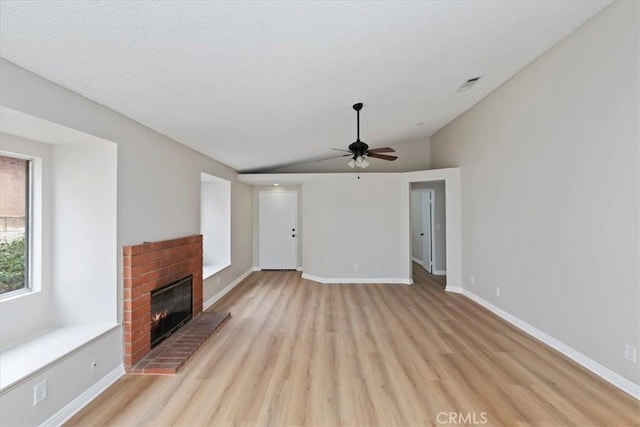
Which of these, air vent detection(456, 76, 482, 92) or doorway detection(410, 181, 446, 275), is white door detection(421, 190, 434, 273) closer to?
doorway detection(410, 181, 446, 275)

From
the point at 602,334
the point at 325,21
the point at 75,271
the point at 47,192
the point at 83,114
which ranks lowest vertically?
the point at 602,334

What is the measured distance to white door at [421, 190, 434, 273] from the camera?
6.88 metres

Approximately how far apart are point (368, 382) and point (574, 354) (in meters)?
2.10

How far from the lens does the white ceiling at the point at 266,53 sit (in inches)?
57.6

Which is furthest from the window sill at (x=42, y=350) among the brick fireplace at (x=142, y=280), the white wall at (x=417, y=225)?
the white wall at (x=417, y=225)

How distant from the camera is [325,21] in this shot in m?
1.77

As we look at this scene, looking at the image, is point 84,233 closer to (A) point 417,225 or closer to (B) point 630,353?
(B) point 630,353

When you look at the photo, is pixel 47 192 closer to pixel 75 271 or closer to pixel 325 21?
pixel 75 271

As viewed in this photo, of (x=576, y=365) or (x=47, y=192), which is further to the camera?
(x=576, y=365)

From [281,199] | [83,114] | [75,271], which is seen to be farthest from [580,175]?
[281,199]

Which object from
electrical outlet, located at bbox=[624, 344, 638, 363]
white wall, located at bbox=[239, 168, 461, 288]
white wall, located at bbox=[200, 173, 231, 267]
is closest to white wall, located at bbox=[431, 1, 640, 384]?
electrical outlet, located at bbox=[624, 344, 638, 363]

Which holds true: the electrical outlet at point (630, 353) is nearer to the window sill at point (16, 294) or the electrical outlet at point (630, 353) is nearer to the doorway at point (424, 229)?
the doorway at point (424, 229)

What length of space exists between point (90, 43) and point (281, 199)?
5.83 metres

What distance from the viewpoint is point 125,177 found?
2.62m
